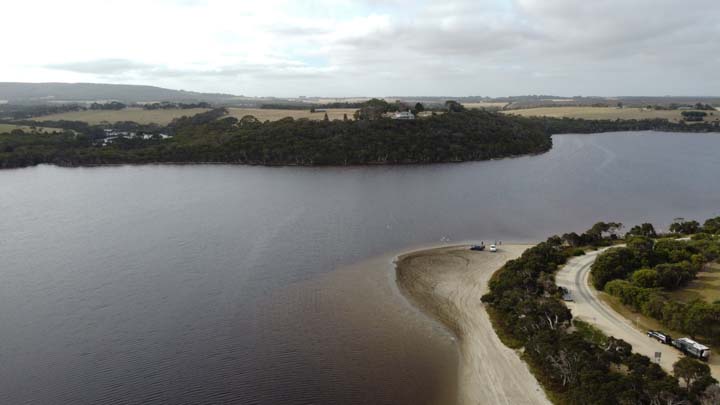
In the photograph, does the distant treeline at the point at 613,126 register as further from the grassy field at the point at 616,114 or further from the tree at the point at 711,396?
the tree at the point at 711,396

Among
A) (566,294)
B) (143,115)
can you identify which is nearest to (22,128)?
(143,115)

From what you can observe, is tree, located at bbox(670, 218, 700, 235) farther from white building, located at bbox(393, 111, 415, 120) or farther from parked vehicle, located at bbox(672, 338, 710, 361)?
white building, located at bbox(393, 111, 415, 120)

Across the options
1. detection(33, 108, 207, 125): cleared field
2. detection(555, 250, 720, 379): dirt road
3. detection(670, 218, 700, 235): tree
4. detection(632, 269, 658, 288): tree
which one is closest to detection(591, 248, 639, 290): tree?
detection(555, 250, 720, 379): dirt road

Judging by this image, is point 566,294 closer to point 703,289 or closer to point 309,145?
point 703,289

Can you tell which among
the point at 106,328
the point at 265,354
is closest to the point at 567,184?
the point at 265,354

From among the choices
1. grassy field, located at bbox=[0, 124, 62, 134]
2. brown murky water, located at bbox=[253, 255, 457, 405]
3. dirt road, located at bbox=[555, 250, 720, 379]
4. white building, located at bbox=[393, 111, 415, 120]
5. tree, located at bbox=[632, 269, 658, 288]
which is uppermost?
white building, located at bbox=[393, 111, 415, 120]
